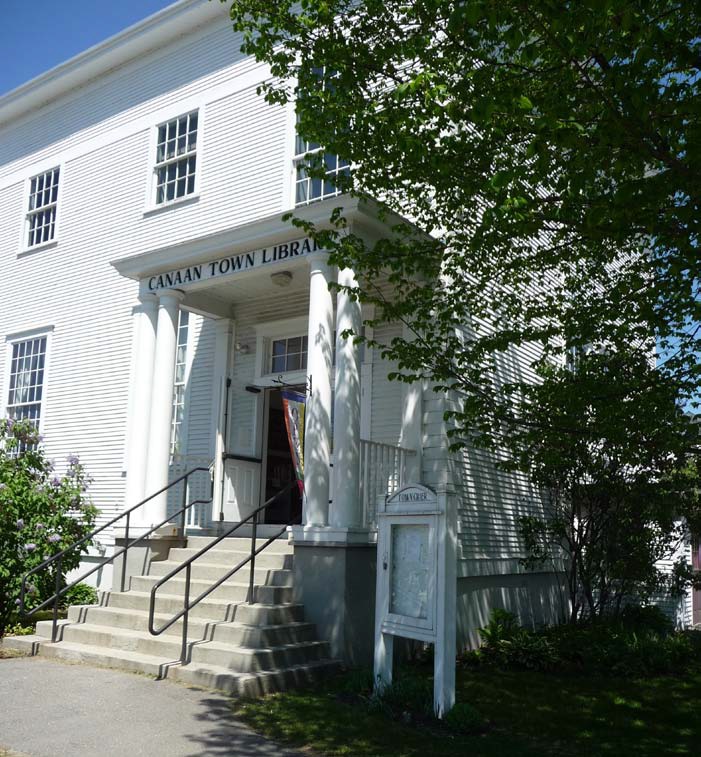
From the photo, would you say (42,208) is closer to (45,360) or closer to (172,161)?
(45,360)

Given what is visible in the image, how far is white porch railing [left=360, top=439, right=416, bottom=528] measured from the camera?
9898 millimetres

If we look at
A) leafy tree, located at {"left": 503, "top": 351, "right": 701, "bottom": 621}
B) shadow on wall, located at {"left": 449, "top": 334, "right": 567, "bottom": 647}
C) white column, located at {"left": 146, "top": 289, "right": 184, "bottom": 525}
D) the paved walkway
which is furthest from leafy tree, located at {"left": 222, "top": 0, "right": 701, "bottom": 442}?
the paved walkway

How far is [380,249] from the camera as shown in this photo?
8.34m

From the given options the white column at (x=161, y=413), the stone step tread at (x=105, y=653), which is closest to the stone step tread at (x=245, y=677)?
the stone step tread at (x=105, y=653)

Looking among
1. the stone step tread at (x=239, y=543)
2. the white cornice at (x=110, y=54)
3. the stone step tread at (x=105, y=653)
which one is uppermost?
the white cornice at (x=110, y=54)

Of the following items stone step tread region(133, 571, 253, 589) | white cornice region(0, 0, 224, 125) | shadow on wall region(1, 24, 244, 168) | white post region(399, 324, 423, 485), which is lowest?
stone step tread region(133, 571, 253, 589)

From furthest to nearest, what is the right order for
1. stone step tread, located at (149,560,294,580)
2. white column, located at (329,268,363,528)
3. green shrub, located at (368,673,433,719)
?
→ stone step tread, located at (149,560,294,580), white column, located at (329,268,363,528), green shrub, located at (368,673,433,719)

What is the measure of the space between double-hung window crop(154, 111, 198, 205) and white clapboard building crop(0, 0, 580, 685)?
5 centimetres

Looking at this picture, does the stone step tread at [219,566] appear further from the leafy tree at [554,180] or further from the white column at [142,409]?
the leafy tree at [554,180]

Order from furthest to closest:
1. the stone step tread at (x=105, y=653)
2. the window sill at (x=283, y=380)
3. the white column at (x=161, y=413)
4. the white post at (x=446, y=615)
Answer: the window sill at (x=283, y=380), the white column at (x=161, y=413), the stone step tread at (x=105, y=653), the white post at (x=446, y=615)

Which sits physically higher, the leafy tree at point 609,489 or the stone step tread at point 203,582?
the leafy tree at point 609,489

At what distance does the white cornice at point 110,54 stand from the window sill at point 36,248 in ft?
11.0

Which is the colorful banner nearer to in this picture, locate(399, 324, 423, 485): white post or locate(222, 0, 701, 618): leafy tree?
locate(399, 324, 423, 485): white post

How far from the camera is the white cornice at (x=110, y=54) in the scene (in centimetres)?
1506
